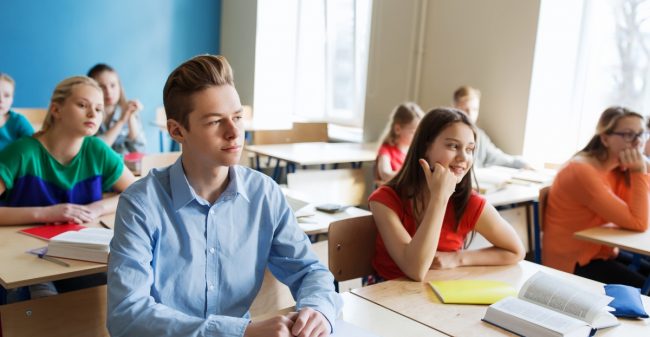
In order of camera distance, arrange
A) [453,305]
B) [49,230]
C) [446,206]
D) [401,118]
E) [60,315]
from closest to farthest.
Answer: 1. [453,305]
2. [60,315]
3. [446,206]
4. [49,230]
5. [401,118]

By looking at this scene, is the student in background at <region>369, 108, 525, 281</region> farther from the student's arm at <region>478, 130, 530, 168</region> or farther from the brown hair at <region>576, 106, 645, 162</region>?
the student's arm at <region>478, 130, 530, 168</region>

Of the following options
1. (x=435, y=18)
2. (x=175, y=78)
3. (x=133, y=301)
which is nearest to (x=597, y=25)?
(x=435, y=18)

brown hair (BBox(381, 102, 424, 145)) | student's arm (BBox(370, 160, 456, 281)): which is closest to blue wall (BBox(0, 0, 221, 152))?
brown hair (BBox(381, 102, 424, 145))

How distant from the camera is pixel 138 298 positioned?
1.19 meters

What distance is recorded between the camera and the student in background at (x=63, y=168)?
6.85 ft

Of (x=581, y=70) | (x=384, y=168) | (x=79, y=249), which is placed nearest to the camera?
(x=79, y=249)

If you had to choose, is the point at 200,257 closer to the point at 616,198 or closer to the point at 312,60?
the point at 616,198

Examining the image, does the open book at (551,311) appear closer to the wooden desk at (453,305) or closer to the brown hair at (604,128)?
the wooden desk at (453,305)

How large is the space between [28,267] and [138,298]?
0.65 meters

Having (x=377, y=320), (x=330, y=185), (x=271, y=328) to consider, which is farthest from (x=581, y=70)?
(x=271, y=328)

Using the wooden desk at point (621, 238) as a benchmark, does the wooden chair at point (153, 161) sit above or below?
above

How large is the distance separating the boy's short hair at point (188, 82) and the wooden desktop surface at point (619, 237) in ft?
5.89

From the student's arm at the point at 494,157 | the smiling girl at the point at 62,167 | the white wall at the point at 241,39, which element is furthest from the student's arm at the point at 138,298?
the white wall at the point at 241,39

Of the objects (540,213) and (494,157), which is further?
(494,157)
